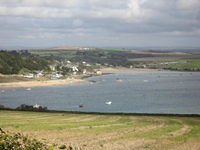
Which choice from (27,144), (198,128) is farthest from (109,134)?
(27,144)

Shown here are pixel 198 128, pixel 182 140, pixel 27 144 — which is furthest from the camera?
pixel 198 128

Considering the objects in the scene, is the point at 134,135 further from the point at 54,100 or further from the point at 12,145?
the point at 54,100

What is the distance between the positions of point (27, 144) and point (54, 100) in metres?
69.4

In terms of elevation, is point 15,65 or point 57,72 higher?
point 15,65

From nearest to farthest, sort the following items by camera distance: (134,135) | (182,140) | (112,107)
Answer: (182,140)
(134,135)
(112,107)

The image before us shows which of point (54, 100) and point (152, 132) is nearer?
point (152, 132)

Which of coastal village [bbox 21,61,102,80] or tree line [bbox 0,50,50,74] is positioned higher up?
tree line [bbox 0,50,50,74]

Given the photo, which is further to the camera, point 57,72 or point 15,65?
point 57,72

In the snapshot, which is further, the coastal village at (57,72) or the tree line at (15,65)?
the coastal village at (57,72)

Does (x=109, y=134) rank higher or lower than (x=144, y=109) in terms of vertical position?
higher

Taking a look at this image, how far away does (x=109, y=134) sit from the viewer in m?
22.4

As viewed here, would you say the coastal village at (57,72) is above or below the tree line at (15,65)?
below

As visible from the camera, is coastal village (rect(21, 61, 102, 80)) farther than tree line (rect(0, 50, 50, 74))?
Yes

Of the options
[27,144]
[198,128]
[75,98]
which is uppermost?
[27,144]
